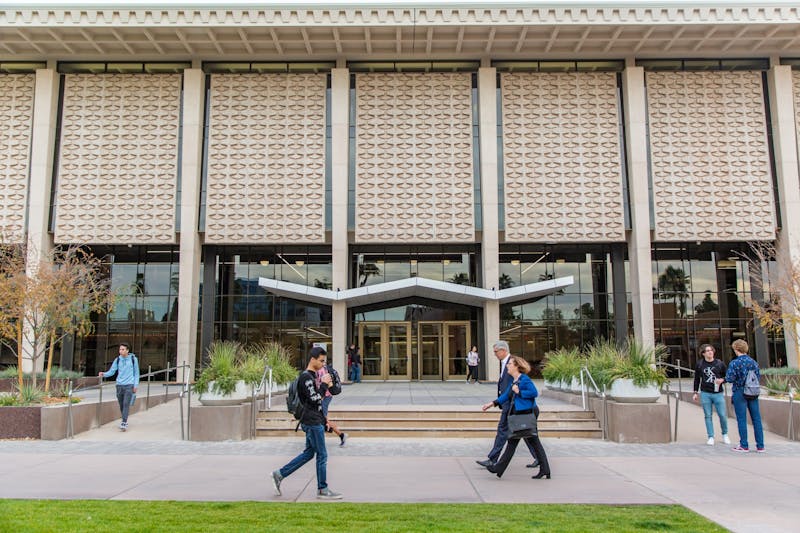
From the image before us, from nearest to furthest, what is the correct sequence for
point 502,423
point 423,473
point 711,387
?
point 423,473, point 502,423, point 711,387

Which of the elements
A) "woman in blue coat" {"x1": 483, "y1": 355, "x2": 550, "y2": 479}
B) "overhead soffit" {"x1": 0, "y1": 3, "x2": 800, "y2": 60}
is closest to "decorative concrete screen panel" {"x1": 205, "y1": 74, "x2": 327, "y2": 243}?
"overhead soffit" {"x1": 0, "y1": 3, "x2": 800, "y2": 60}

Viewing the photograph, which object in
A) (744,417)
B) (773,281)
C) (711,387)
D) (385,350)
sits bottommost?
(744,417)

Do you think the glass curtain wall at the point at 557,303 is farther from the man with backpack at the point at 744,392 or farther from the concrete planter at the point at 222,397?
the concrete planter at the point at 222,397

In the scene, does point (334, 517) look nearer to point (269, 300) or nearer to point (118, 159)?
point (269, 300)

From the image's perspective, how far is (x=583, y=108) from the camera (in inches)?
1076

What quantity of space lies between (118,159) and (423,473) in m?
23.0

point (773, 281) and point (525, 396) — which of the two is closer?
point (525, 396)

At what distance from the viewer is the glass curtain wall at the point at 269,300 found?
28.2 metres

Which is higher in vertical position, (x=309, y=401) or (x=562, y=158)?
(x=562, y=158)

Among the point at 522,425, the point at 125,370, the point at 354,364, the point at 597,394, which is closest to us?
the point at 522,425

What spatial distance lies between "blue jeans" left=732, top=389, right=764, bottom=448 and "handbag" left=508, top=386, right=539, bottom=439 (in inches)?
189

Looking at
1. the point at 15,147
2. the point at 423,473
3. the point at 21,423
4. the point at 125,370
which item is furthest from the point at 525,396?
the point at 15,147

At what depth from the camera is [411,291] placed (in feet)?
84.6

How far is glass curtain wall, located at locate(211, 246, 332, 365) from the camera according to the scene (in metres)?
28.2
